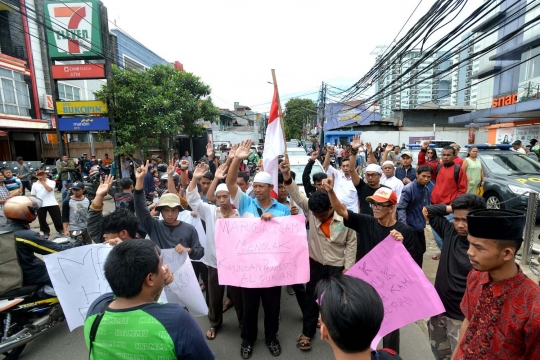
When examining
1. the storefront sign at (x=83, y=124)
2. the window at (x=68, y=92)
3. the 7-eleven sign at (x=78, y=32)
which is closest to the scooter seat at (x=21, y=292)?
the storefront sign at (x=83, y=124)

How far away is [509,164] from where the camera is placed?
764 centimetres

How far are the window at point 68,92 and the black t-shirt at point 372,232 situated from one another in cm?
2360

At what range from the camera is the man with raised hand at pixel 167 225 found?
3.06 meters

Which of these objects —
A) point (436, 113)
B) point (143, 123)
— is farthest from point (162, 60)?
point (436, 113)

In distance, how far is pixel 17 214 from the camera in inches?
119

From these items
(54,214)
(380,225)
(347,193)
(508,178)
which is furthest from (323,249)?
(54,214)

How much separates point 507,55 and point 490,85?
4922 millimetres

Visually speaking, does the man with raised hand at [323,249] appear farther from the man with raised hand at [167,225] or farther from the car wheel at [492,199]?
the car wheel at [492,199]

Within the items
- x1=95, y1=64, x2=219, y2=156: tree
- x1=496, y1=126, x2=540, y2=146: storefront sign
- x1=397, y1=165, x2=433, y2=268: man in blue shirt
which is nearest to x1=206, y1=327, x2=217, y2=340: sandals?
x1=397, y1=165, x2=433, y2=268: man in blue shirt

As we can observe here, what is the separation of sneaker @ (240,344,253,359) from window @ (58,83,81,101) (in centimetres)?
2313

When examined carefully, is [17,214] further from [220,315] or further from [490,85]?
[490,85]

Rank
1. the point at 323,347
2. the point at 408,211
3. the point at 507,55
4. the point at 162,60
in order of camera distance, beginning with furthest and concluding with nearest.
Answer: the point at 162,60 < the point at 507,55 < the point at 408,211 < the point at 323,347

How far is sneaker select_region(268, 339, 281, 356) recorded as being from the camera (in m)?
3.10

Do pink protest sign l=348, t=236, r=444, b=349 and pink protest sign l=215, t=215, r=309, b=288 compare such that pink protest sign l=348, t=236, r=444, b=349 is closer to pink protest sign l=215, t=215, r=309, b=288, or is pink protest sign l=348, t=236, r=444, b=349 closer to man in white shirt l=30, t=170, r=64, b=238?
pink protest sign l=215, t=215, r=309, b=288
